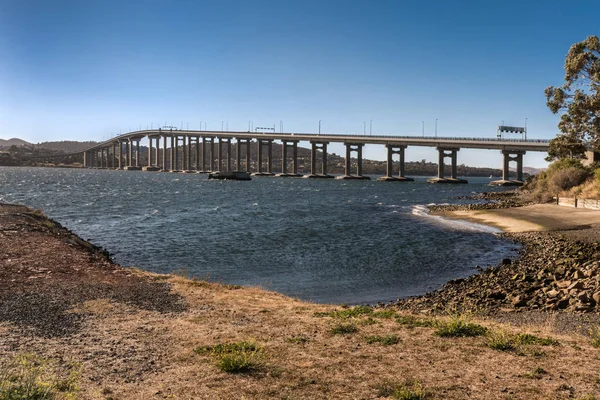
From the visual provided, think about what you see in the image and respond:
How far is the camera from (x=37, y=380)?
751cm

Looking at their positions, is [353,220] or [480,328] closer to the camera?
[480,328]

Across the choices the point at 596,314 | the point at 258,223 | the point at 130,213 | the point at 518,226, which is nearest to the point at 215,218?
the point at 258,223

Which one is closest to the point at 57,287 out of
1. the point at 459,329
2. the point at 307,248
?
the point at 459,329

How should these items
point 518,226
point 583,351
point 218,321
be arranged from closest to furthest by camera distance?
1. point 583,351
2. point 218,321
3. point 518,226

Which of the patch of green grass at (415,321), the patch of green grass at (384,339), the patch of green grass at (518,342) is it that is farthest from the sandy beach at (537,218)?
the patch of green grass at (384,339)

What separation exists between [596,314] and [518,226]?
2806 centimetres

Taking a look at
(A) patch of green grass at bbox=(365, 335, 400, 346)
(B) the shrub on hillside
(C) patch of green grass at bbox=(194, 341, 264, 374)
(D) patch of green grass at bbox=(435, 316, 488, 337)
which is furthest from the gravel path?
(B) the shrub on hillside

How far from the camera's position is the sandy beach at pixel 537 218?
35875 mm

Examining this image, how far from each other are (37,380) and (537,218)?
41986mm

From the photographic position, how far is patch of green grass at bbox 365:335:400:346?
1048cm

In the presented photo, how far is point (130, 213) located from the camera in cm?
5516

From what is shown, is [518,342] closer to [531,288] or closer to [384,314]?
[384,314]

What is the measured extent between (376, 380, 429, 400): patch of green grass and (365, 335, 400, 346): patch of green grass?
221 centimetres

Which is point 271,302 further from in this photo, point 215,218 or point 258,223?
point 215,218
